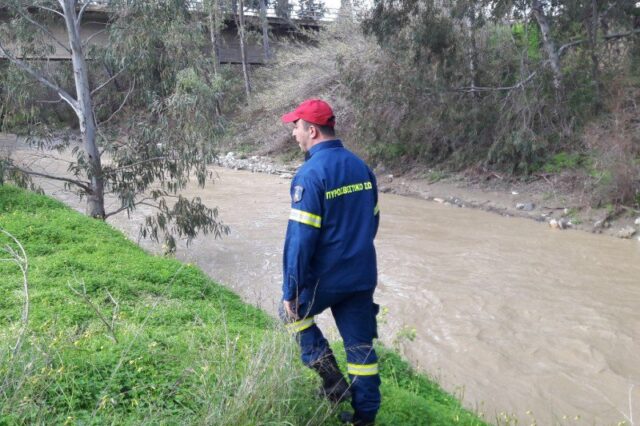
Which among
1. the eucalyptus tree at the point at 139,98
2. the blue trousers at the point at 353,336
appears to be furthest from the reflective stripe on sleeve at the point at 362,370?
the eucalyptus tree at the point at 139,98

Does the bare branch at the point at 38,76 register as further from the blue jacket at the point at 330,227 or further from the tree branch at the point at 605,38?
the tree branch at the point at 605,38

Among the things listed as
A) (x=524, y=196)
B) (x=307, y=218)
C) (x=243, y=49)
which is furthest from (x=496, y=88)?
(x=243, y=49)

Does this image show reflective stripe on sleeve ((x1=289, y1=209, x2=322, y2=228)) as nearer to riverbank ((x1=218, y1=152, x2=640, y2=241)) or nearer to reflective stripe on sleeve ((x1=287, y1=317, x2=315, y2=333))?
reflective stripe on sleeve ((x1=287, y1=317, x2=315, y2=333))

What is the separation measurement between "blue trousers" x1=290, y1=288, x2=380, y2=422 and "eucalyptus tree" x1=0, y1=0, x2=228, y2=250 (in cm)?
807

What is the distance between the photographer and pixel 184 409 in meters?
3.29

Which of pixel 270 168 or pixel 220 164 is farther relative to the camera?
pixel 220 164

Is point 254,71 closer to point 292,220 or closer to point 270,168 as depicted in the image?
point 270,168

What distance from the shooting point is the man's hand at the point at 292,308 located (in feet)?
11.9

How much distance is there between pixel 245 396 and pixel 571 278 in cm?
893

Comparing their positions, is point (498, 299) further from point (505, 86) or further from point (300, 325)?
point (505, 86)

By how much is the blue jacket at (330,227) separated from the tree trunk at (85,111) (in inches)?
353

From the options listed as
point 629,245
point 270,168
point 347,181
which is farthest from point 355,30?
point 347,181

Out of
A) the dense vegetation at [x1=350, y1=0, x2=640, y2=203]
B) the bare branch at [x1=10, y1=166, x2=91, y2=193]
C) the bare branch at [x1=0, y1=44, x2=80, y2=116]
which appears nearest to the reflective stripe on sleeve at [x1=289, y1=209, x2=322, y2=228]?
the bare branch at [x1=10, y1=166, x2=91, y2=193]

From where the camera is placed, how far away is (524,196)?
16.6m
